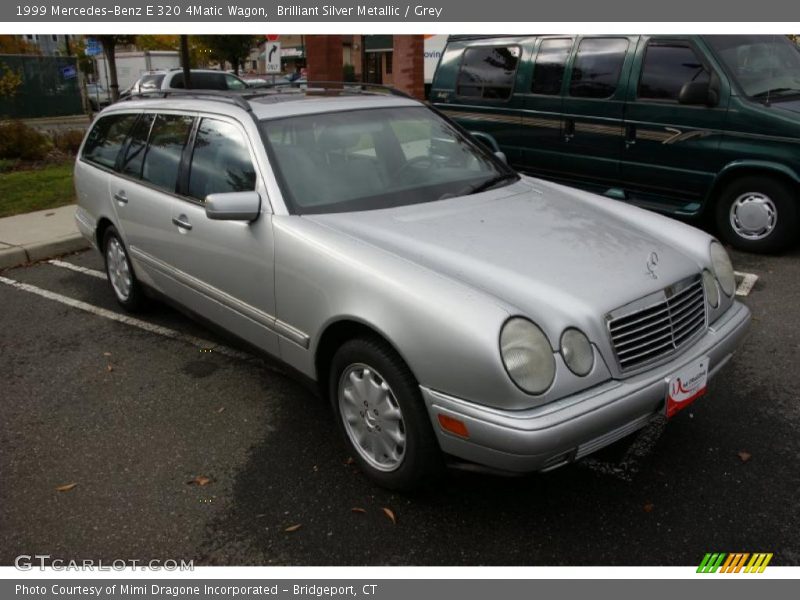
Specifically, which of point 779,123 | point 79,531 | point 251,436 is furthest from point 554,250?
point 779,123

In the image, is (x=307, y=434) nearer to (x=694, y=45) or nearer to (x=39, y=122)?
(x=694, y=45)

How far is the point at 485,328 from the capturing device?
7.97 feet

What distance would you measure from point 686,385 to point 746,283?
317cm

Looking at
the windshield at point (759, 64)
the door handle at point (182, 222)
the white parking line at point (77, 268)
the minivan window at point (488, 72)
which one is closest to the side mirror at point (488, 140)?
the minivan window at point (488, 72)

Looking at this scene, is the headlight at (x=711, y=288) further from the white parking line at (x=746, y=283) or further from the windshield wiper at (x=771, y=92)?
the windshield wiper at (x=771, y=92)

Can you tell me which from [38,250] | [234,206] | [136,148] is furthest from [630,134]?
[38,250]

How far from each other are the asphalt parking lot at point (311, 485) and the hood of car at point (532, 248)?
84cm

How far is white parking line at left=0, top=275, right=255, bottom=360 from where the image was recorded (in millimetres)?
4602

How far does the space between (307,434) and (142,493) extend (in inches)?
32.7

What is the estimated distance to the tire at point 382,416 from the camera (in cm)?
269

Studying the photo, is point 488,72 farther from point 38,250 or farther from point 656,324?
point 656,324

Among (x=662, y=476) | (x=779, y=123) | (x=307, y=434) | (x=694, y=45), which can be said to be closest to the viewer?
(x=662, y=476)

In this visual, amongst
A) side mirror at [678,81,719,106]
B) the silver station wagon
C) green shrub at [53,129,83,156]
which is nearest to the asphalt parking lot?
the silver station wagon

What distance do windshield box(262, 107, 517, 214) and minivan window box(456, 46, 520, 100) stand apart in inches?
144
